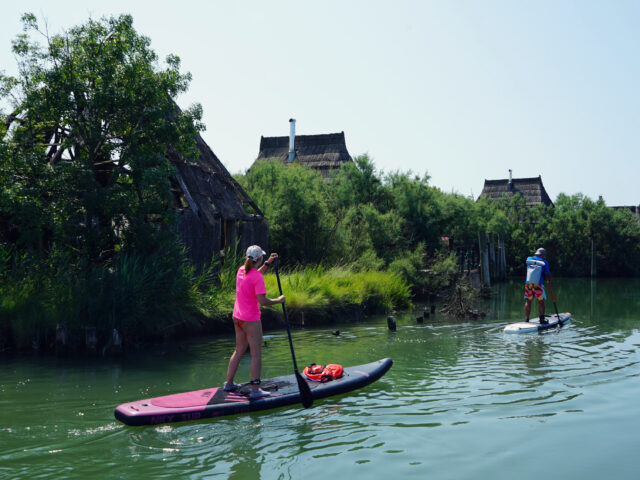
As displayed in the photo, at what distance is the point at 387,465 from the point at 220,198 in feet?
44.3

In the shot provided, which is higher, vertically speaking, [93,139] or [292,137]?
[292,137]

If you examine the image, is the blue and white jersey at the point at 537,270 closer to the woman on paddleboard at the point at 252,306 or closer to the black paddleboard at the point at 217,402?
the black paddleboard at the point at 217,402

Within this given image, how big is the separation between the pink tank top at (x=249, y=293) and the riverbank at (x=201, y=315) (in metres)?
5.33

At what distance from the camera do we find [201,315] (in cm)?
1459

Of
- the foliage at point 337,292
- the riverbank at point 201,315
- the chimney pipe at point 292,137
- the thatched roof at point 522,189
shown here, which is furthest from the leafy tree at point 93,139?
the thatched roof at point 522,189

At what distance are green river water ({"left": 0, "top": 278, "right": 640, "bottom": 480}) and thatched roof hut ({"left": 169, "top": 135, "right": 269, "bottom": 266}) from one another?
4.45 meters

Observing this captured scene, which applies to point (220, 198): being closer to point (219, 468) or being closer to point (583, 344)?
point (583, 344)

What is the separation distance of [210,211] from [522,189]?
38.6m

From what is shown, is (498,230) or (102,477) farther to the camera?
(498,230)

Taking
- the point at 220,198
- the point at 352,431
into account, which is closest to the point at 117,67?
the point at 220,198

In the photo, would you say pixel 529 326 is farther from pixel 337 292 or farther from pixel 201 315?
pixel 201 315

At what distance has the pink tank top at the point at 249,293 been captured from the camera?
25.8 ft

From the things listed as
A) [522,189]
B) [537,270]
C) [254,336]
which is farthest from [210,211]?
[522,189]

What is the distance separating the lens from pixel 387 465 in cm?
605
